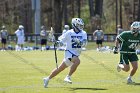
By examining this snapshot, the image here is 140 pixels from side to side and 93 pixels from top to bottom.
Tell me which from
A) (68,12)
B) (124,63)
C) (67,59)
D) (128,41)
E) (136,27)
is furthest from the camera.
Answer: (68,12)

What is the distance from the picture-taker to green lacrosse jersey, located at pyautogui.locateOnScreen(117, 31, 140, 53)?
53.3ft

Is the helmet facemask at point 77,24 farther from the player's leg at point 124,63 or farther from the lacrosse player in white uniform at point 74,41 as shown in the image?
the player's leg at point 124,63

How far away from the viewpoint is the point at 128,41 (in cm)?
1628

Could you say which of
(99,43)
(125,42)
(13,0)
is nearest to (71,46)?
(125,42)

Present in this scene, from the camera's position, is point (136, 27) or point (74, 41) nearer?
point (74, 41)

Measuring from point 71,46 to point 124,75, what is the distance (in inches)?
178

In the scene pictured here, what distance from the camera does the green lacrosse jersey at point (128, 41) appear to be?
16.2 meters

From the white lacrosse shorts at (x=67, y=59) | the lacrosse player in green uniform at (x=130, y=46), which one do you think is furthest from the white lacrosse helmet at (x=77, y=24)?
the lacrosse player in green uniform at (x=130, y=46)

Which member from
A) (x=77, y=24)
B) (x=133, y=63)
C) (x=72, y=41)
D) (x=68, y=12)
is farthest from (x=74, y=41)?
(x=68, y=12)

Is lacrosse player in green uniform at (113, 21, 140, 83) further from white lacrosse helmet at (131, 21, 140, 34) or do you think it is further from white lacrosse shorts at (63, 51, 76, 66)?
white lacrosse shorts at (63, 51, 76, 66)

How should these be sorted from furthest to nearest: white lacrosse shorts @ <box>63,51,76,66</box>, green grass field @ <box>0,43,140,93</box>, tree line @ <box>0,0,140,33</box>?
tree line @ <box>0,0,140,33</box> → white lacrosse shorts @ <box>63,51,76,66</box> → green grass field @ <box>0,43,140,93</box>

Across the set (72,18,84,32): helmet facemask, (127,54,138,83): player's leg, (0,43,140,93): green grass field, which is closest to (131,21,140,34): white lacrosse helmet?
(127,54,138,83): player's leg

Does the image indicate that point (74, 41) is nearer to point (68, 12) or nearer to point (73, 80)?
point (73, 80)

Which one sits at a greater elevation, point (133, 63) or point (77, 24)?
point (77, 24)
